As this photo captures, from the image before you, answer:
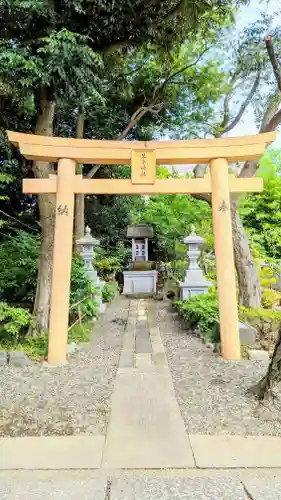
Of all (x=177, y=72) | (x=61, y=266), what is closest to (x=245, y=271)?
(x=61, y=266)

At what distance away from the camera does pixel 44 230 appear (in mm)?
5289

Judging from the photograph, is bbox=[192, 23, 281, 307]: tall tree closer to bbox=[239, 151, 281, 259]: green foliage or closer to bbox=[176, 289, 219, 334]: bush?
bbox=[176, 289, 219, 334]: bush

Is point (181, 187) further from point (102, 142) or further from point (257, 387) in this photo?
point (257, 387)

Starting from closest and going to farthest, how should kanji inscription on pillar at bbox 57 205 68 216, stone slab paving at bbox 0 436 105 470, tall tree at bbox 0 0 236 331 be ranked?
stone slab paving at bbox 0 436 105 470, kanji inscription on pillar at bbox 57 205 68 216, tall tree at bbox 0 0 236 331

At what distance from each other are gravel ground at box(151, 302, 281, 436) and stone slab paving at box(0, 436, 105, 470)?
0.84 metres

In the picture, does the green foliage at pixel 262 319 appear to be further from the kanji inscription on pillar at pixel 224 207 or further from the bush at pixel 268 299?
the kanji inscription on pillar at pixel 224 207

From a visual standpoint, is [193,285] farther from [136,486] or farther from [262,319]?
[136,486]

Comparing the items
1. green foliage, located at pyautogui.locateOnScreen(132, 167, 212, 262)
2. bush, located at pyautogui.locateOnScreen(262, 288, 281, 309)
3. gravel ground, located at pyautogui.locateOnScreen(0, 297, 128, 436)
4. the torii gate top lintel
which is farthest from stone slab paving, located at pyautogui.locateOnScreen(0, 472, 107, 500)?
green foliage, located at pyautogui.locateOnScreen(132, 167, 212, 262)

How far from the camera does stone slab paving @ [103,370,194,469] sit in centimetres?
216

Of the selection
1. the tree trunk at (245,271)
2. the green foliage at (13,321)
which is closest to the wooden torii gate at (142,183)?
the green foliage at (13,321)

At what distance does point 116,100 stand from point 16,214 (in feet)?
15.3

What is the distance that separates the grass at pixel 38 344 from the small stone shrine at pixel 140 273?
574 centimetres

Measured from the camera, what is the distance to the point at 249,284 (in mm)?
6625

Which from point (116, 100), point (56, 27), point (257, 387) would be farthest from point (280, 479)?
point (116, 100)
